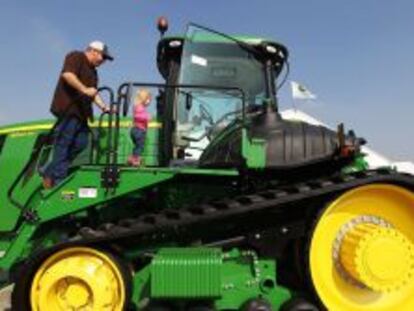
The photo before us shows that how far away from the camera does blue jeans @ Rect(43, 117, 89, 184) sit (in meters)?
6.50

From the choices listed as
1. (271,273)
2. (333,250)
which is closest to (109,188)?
(271,273)

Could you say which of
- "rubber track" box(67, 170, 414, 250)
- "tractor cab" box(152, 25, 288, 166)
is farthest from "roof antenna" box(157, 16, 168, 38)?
"rubber track" box(67, 170, 414, 250)

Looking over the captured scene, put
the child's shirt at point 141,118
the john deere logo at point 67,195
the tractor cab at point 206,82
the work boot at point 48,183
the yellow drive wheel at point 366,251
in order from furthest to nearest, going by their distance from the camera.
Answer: the tractor cab at point 206,82, the child's shirt at point 141,118, the work boot at point 48,183, the john deere logo at point 67,195, the yellow drive wheel at point 366,251

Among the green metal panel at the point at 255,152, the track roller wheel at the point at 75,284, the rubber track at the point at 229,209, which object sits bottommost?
the track roller wheel at the point at 75,284

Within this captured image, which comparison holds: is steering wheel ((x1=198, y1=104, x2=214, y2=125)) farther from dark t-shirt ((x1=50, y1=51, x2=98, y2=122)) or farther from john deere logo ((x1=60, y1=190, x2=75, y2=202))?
john deere logo ((x1=60, y1=190, x2=75, y2=202))

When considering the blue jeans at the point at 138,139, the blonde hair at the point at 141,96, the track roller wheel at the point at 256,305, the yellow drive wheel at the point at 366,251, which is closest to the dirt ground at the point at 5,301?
the blue jeans at the point at 138,139

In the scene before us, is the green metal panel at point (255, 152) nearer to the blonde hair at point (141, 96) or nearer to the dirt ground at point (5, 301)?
the blonde hair at point (141, 96)

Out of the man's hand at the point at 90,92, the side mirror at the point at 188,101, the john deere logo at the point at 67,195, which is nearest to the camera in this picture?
the john deere logo at the point at 67,195

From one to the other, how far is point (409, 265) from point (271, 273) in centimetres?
120

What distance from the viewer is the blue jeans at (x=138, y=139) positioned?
723 cm

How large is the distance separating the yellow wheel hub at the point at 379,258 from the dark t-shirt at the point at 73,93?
2951 millimetres

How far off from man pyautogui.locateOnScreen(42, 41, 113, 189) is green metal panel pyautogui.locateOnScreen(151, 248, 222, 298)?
1.61m

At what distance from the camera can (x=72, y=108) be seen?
668 centimetres

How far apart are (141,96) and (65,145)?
100 centimetres
